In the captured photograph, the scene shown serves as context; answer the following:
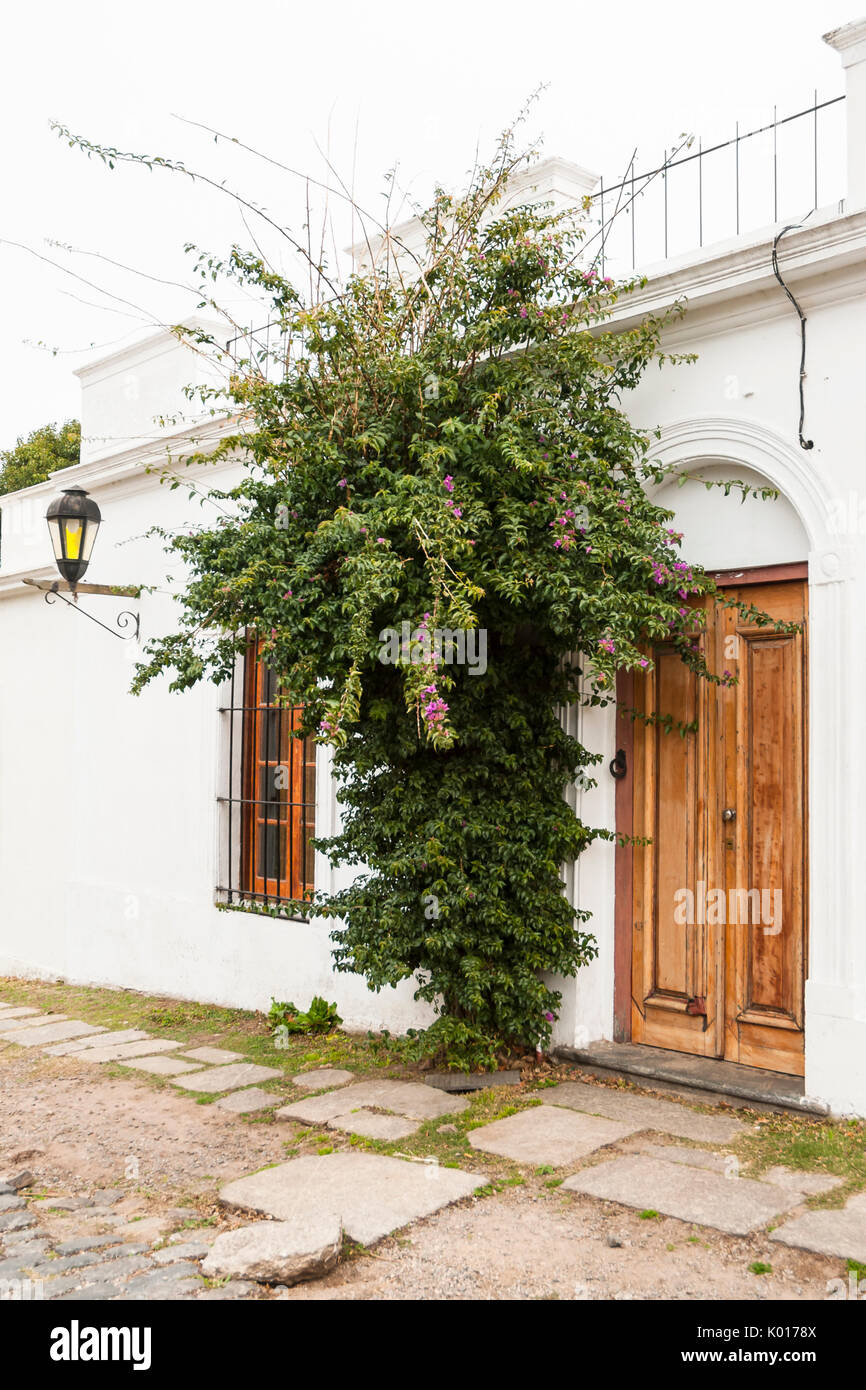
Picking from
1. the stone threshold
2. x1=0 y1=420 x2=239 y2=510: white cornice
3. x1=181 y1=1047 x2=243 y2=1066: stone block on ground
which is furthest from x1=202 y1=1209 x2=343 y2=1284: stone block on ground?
x1=0 y1=420 x2=239 y2=510: white cornice

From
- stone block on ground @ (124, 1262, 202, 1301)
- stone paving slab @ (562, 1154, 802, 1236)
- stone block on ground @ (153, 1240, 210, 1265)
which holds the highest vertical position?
stone paving slab @ (562, 1154, 802, 1236)

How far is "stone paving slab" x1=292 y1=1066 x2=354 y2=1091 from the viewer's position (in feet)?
17.4

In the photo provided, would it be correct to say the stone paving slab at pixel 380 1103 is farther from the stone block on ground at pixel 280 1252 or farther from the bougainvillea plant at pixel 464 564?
the stone block on ground at pixel 280 1252

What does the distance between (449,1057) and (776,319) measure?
364 centimetres

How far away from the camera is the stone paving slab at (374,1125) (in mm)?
4500

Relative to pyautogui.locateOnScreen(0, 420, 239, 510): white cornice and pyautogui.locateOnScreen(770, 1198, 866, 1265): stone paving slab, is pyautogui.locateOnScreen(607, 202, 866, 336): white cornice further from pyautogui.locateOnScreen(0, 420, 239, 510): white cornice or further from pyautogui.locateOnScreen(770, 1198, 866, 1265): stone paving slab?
pyautogui.locateOnScreen(770, 1198, 866, 1265): stone paving slab

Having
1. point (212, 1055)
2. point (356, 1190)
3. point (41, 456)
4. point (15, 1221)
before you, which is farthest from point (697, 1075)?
point (41, 456)

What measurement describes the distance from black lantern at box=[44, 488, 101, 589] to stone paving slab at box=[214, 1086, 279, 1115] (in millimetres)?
3613

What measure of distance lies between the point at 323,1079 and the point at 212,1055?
0.95m

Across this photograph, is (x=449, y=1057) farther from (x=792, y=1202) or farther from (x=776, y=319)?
(x=776, y=319)

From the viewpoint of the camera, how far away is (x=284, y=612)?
4793 millimetres

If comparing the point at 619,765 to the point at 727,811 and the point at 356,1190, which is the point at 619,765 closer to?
the point at 727,811

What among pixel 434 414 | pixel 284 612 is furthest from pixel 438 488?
pixel 284 612

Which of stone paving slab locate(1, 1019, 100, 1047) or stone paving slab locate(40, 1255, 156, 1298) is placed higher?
stone paving slab locate(40, 1255, 156, 1298)
